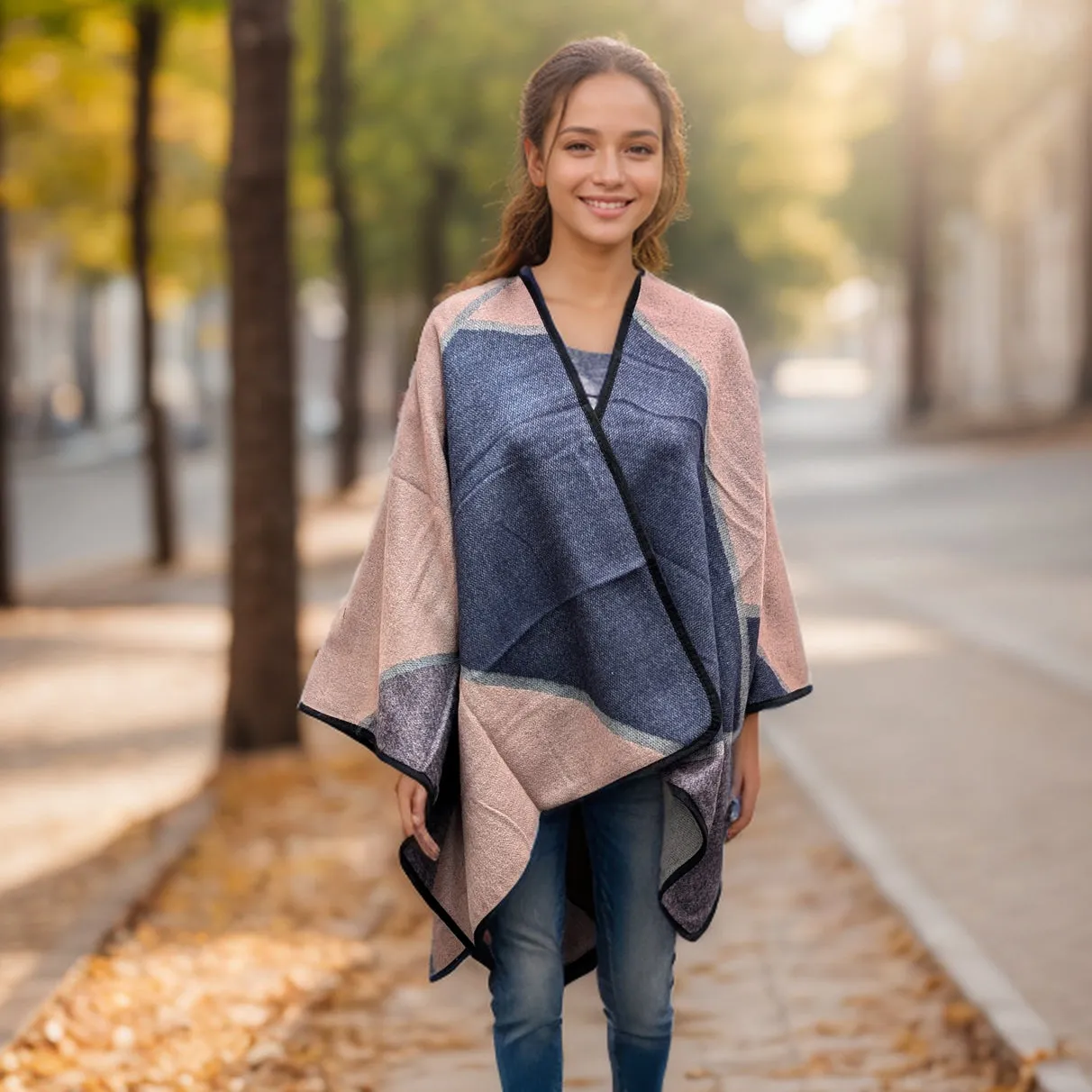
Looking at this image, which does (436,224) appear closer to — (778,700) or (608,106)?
(608,106)

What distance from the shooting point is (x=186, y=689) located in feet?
35.1

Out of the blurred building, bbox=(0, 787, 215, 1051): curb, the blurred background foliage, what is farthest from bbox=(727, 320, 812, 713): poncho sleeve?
the blurred building

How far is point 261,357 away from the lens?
7.80m

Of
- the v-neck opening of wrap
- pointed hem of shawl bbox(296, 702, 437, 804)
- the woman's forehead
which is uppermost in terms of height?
the woman's forehead

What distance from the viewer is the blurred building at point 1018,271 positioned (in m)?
37.9

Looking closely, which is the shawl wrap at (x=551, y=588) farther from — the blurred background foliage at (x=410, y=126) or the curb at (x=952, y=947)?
the curb at (x=952, y=947)

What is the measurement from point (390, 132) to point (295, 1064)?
2291 centimetres

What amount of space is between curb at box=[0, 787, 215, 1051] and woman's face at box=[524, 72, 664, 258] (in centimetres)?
256

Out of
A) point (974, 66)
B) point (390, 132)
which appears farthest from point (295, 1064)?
point (974, 66)

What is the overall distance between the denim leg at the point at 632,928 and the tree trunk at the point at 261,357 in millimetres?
4847

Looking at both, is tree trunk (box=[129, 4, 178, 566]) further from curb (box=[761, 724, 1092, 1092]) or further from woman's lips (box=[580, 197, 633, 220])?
woman's lips (box=[580, 197, 633, 220])

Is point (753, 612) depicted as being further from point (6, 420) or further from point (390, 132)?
point (390, 132)

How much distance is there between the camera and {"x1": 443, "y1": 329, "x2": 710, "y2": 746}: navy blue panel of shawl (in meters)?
2.97

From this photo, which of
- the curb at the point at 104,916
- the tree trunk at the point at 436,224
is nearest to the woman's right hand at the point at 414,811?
the curb at the point at 104,916
